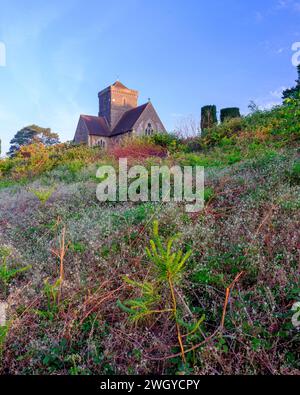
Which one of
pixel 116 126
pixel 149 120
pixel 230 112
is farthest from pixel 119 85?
pixel 230 112

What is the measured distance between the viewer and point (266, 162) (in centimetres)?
455

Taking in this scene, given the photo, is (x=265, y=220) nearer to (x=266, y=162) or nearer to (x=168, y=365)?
(x=168, y=365)

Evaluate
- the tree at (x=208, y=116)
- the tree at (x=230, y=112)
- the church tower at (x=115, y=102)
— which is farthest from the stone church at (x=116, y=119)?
the tree at (x=230, y=112)

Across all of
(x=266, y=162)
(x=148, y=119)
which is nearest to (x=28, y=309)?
(x=266, y=162)

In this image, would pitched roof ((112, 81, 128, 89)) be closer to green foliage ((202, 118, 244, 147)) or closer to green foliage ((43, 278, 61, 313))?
green foliage ((202, 118, 244, 147))

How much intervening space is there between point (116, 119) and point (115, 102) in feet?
5.71

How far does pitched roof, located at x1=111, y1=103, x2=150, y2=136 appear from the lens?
28.3 m

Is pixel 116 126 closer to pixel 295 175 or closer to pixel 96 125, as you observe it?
pixel 96 125

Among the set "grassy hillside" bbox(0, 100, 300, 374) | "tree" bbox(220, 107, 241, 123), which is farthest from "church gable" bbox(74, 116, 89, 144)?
"grassy hillside" bbox(0, 100, 300, 374)

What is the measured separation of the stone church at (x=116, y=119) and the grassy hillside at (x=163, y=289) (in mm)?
24444

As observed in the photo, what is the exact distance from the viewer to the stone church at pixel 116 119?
28406mm

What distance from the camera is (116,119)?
1252 inches
